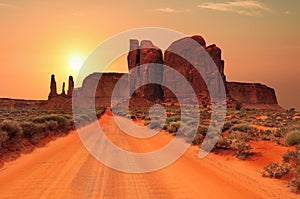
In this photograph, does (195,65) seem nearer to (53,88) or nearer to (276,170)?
(53,88)

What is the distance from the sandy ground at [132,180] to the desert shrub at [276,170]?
0.28 metres

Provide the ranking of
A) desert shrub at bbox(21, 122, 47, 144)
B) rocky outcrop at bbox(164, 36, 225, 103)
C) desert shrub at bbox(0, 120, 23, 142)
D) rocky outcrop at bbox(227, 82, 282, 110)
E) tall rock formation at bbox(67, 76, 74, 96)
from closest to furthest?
desert shrub at bbox(0, 120, 23, 142) < desert shrub at bbox(21, 122, 47, 144) < rocky outcrop at bbox(164, 36, 225, 103) < tall rock formation at bbox(67, 76, 74, 96) < rocky outcrop at bbox(227, 82, 282, 110)

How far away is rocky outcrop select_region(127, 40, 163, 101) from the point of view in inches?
4535

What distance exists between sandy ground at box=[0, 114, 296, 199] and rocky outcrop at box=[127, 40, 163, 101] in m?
100

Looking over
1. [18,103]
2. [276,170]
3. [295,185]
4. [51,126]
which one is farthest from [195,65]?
[295,185]

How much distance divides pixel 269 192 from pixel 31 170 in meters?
7.00

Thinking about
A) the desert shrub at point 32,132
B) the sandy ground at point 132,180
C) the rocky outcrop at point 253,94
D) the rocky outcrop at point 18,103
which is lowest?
the sandy ground at point 132,180

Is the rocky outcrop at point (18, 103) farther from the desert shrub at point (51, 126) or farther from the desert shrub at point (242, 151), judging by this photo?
the desert shrub at point (242, 151)

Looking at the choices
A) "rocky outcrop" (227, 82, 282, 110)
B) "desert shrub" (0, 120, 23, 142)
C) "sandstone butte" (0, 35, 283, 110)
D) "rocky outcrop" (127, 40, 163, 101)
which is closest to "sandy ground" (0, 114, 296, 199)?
"desert shrub" (0, 120, 23, 142)

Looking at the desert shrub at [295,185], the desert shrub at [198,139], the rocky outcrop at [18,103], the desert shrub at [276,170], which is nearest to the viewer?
the desert shrub at [295,185]

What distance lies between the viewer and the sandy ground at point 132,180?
26.4 feet

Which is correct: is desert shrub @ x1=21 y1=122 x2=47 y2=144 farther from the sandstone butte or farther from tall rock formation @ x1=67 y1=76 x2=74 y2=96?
tall rock formation @ x1=67 y1=76 x2=74 y2=96

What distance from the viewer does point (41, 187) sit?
27.6 feet

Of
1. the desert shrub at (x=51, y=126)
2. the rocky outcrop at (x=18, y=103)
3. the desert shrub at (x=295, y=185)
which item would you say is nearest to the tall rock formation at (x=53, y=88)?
the rocky outcrop at (x=18, y=103)
